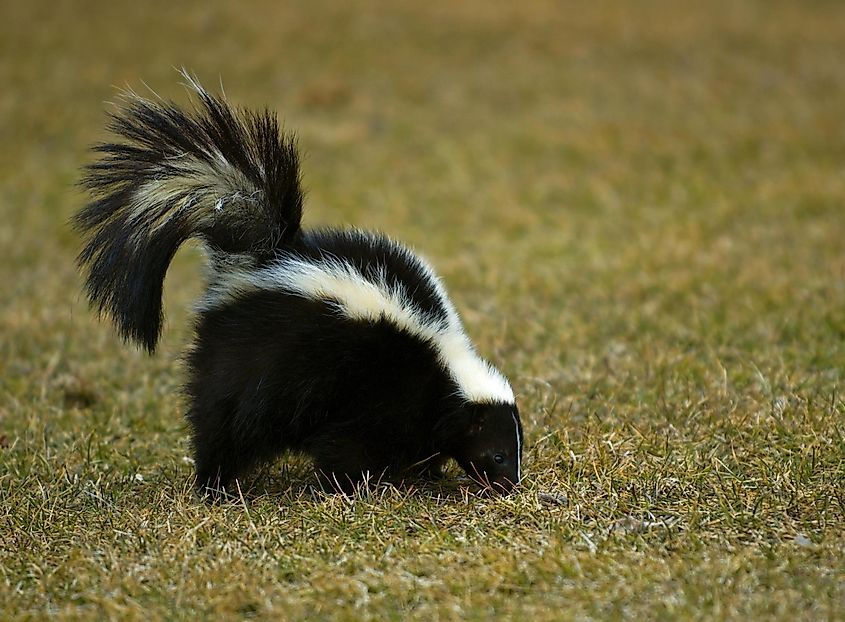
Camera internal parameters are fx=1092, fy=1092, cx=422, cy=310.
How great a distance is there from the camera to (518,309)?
27.7ft

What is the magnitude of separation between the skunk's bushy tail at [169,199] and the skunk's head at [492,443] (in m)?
1.16

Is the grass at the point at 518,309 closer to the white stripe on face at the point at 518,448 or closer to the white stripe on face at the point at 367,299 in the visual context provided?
the white stripe on face at the point at 518,448

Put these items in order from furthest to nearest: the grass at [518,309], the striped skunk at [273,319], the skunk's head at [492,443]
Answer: the skunk's head at [492,443]
the striped skunk at [273,319]
the grass at [518,309]

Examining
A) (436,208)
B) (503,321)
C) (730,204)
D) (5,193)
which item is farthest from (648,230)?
(5,193)

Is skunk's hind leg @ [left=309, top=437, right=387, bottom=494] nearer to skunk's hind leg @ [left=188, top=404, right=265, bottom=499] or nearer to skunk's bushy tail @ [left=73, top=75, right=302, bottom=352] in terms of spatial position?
skunk's hind leg @ [left=188, top=404, right=265, bottom=499]

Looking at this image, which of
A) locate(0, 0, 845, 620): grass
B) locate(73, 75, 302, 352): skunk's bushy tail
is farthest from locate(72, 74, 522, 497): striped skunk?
locate(0, 0, 845, 620): grass

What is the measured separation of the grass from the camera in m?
3.96

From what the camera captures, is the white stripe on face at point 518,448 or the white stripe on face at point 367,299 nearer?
the white stripe on face at point 367,299

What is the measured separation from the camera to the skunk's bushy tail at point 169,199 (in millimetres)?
4641

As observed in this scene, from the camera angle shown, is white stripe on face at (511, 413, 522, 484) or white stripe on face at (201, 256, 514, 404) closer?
white stripe on face at (201, 256, 514, 404)

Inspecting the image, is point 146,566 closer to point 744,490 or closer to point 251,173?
point 251,173

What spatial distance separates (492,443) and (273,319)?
1.09 meters

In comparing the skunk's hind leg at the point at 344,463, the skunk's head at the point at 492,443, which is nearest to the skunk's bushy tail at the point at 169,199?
the skunk's hind leg at the point at 344,463

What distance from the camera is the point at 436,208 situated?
11828mm
